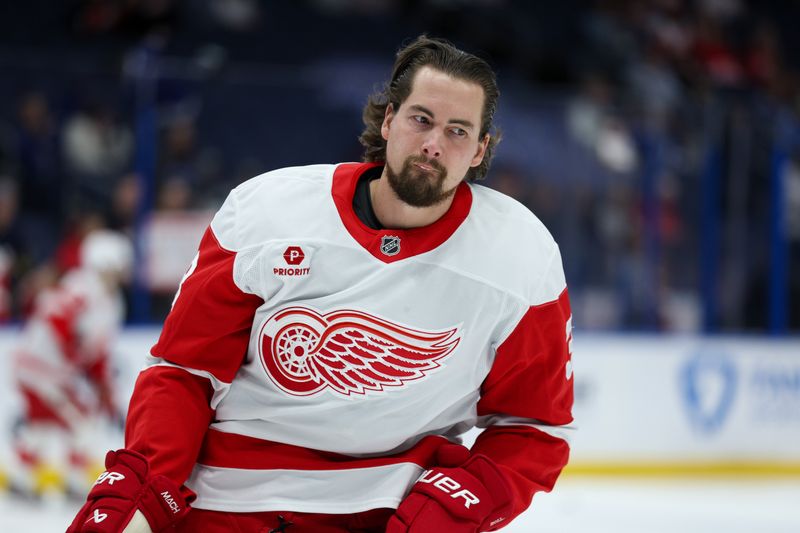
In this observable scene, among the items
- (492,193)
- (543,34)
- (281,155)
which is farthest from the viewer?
(543,34)

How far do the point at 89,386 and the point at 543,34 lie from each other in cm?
562

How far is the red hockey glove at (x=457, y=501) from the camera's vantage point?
1733 millimetres

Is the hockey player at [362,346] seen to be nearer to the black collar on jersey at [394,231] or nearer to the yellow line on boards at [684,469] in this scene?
the black collar on jersey at [394,231]

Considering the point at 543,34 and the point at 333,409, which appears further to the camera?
the point at 543,34

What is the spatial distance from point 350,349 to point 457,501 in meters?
0.30

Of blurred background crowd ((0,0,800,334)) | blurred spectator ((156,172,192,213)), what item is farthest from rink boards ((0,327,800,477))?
blurred spectator ((156,172,192,213))

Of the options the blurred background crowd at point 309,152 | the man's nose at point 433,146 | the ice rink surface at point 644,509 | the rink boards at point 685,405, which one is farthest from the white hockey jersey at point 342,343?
the rink boards at point 685,405

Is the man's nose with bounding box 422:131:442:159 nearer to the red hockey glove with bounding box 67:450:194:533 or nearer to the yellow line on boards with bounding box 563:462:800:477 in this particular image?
the red hockey glove with bounding box 67:450:194:533

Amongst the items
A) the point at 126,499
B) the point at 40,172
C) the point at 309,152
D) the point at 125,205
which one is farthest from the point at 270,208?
the point at 309,152

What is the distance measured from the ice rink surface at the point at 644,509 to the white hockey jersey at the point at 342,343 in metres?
2.65

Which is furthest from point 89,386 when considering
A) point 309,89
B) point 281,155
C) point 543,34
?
point 543,34

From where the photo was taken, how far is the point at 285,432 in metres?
1.84

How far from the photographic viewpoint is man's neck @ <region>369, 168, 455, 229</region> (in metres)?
1.84

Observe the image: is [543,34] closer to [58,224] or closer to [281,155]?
[281,155]
